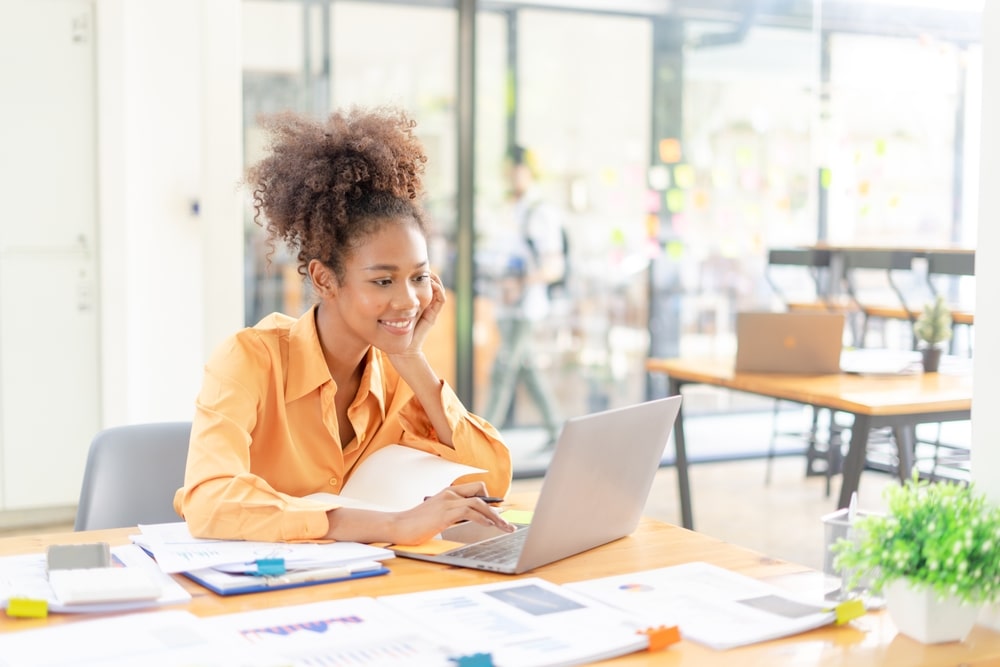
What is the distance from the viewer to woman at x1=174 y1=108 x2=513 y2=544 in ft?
6.57

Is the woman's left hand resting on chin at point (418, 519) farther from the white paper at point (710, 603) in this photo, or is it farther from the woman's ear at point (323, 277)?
the woman's ear at point (323, 277)

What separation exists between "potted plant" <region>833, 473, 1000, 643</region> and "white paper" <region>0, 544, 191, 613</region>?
0.86m

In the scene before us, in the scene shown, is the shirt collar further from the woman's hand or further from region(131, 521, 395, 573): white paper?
region(131, 521, 395, 573): white paper

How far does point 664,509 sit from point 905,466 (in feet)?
4.14

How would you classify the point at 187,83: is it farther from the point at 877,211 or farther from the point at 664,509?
the point at 877,211

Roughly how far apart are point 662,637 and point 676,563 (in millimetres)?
395

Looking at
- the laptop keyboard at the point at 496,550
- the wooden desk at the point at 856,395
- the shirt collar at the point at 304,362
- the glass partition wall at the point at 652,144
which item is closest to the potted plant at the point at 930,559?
the laptop keyboard at the point at 496,550

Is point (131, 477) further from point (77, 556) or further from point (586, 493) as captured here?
point (586, 493)

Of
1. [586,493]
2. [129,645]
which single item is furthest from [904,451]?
[129,645]

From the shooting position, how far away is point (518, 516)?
2008mm

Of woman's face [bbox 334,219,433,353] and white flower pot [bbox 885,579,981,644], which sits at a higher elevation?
woman's face [bbox 334,219,433,353]

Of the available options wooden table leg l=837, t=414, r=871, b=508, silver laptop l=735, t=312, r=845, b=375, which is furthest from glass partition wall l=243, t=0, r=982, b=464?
wooden table leg l=837, t=414, r=871, b=508

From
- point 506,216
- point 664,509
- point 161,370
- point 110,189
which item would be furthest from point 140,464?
point 506,216

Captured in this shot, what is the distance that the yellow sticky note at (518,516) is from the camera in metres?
1.97
